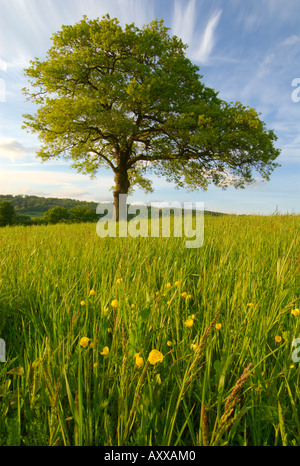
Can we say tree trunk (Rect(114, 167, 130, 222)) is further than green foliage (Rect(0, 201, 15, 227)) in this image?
No

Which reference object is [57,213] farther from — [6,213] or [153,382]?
[153,382]

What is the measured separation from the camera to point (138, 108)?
1584 centimetres

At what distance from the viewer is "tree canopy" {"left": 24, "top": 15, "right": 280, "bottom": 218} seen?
14195mm

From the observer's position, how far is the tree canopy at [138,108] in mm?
14195

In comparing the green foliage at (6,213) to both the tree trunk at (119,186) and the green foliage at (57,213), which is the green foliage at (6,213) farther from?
the tree trunk at (119,186)

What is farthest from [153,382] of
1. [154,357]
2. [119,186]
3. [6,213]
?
[6,213]

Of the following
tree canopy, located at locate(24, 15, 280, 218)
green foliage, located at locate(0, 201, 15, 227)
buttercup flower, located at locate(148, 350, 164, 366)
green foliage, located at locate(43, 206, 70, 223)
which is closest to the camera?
buttercup flower, located at locate(148, 350, 164, 366)

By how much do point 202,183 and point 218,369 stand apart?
18237 mm

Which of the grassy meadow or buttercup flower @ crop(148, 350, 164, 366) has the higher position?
buttercup flower @ crop(148, 350, 164, 366)

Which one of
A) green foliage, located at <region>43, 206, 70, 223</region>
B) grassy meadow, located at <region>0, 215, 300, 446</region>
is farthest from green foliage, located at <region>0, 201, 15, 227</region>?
grassy meadow, located at <region>0, 215, 300, 446</region>

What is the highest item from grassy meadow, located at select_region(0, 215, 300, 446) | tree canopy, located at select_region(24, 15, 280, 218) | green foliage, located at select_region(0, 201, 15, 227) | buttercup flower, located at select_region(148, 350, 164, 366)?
tree canopy, located at select_region(24, 15, 280, 218)

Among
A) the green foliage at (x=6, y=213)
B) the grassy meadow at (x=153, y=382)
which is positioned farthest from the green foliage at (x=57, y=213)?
the grassy meadow at (x=153, y=382)

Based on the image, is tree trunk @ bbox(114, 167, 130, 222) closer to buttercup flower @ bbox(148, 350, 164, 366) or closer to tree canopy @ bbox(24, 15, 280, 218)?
tree canopy @ bbox(24, 15, 280, 218)
